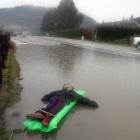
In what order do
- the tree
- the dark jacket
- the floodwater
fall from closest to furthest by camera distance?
the floodwater
the dark jacket
the tree

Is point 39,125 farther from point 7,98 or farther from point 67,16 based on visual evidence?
point 67,16

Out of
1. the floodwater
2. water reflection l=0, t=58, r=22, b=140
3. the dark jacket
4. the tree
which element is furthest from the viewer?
the tree

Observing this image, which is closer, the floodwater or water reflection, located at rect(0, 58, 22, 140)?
water reflection, located at rect(0, 58, 22, 140)

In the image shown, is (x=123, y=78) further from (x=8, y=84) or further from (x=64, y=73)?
(x=8, y=84)

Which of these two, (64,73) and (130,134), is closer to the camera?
(130,134)

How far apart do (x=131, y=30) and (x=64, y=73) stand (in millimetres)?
36274

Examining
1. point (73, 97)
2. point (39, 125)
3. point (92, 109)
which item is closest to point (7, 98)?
point (73, 97)

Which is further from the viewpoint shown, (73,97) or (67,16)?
(67,16)

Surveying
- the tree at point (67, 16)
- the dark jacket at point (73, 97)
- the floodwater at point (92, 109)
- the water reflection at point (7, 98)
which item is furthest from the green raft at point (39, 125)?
the tree at point (67, 16)

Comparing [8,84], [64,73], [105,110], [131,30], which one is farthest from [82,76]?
[131,30]

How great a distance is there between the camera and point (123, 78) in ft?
39.5

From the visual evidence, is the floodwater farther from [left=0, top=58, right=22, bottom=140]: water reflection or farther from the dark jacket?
the dark jacket

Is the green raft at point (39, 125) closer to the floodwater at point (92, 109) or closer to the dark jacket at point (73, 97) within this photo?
→ the floodwater at point (92, 109)

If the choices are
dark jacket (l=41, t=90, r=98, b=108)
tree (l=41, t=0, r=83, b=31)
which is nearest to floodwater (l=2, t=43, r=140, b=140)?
dark jacket (l=41, t=90, r=98, b=108)
